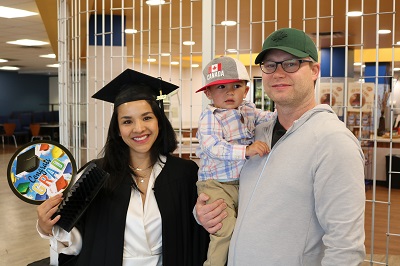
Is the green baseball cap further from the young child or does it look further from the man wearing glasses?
the young child

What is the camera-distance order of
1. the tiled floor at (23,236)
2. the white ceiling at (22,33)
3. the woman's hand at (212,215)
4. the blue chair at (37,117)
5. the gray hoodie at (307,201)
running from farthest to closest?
the blue chair at (37,117) → the white ceiling at (22,33) → the tiled floor at (23,236) → the woman's hand at (212,215) → the gray hoodie at (307,201)

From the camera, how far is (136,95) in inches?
77.8

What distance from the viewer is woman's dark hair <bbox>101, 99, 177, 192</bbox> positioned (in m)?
1.98

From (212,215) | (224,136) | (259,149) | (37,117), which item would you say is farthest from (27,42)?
(259,149)

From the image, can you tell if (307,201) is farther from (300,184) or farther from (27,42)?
(27,42)

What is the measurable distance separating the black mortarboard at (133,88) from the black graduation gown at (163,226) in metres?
0.35

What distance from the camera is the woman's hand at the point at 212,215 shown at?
170cm

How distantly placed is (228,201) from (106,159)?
→ 0.64 metres

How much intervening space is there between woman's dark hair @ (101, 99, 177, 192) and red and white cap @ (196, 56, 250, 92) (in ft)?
0.99

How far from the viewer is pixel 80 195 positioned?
1716mm

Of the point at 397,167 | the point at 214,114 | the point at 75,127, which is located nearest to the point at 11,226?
the point at 75,127

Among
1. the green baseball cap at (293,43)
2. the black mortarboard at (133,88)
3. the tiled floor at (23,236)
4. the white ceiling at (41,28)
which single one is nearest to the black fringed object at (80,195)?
the black mortarboard at (133,88)

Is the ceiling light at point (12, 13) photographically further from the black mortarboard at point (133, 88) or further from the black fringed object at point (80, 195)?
the black fringed object at point (80, 195)

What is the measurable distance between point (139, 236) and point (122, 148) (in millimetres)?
434
